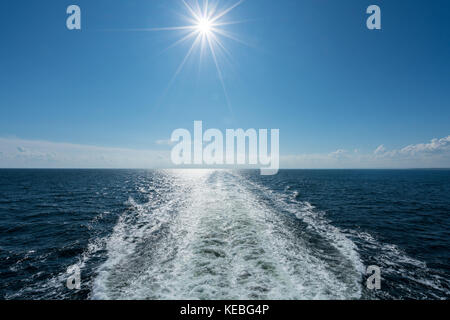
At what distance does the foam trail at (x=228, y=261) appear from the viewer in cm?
701

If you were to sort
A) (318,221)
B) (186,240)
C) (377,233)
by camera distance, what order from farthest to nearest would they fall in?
(318,221), (377,233), (186,240)

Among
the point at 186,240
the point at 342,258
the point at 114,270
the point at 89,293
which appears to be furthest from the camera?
the point at 186,240

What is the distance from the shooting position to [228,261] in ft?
30.0

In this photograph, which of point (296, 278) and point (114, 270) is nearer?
point (296, 278)

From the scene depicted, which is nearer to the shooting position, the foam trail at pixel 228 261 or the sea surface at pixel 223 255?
the foam trail at pixel 228 261

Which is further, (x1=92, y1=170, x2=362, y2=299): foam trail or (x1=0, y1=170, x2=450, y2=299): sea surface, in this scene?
(x1=0, y1=170, x2=450, y2=299): sea surface

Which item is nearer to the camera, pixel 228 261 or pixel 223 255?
pixel 228 261

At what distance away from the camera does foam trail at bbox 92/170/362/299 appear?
23.0ft

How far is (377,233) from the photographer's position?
1424 centimetres
